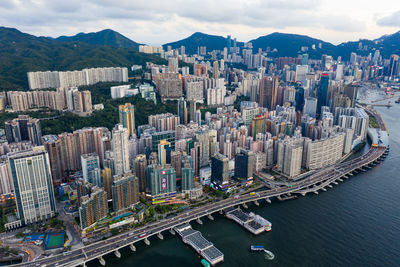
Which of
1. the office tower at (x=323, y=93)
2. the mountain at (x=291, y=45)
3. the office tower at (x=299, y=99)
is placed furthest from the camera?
the mountain at (x=291, y=45)

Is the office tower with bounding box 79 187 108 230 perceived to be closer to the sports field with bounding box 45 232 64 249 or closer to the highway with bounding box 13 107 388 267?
the sports field with bounding box 45 232 64 249

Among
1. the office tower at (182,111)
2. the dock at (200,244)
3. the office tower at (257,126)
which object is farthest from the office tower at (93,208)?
the office tower at (182,111)

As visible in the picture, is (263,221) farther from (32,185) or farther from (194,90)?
(194,90)

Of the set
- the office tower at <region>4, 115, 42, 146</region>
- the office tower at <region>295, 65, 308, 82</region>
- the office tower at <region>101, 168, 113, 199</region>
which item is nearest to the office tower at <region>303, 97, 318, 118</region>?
the office tower at <region>295, 65, 308, 82</region>

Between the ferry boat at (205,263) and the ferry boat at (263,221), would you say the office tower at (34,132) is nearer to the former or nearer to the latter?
the ferry boat at (205,263)

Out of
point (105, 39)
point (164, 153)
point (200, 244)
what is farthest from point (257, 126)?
point (105, 39)

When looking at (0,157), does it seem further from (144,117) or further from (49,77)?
(49,77)
